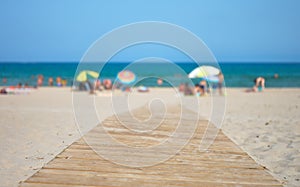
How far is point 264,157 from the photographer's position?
5609 millimetres

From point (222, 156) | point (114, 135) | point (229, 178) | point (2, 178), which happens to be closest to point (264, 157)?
point (222, 156)

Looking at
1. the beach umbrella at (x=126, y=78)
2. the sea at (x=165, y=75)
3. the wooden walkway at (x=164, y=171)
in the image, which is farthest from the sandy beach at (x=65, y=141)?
the beach umbrella at (x=126, y=78)

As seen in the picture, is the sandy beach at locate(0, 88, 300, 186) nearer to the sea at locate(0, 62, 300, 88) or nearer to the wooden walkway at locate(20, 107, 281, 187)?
the wooden walkway at locate(20, 107, 281, 187)

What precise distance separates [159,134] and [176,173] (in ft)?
8.85

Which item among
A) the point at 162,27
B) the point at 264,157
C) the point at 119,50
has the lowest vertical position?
the point at 264,157

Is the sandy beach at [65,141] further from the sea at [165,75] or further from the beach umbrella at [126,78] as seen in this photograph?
the beach umbrella at [126,78]

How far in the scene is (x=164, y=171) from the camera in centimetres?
446

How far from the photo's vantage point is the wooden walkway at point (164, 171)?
397cm

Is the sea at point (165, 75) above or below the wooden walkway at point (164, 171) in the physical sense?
above

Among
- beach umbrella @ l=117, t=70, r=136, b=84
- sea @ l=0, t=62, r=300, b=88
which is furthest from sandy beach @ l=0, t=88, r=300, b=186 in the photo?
beach umbrella @ l=117, t=70, r=136, b=84

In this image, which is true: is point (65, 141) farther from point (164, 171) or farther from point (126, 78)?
point (126, 78)

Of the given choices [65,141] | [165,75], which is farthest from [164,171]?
[165,75]

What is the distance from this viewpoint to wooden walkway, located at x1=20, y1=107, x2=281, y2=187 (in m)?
3.97

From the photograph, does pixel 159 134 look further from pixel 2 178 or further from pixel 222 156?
pixel 2 178
